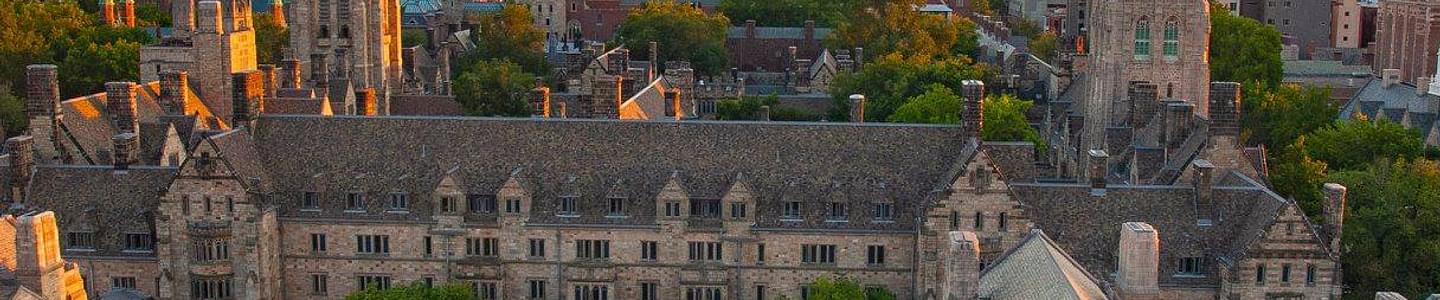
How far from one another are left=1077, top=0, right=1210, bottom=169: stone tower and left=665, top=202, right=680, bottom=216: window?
39530 mm

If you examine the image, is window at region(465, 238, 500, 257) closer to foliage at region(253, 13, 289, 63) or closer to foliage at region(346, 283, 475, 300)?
foliage at region(346, 283, 475, 300)

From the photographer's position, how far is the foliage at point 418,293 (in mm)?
72000

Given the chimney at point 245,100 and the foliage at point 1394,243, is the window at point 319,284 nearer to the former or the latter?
the chimney at point 245,100

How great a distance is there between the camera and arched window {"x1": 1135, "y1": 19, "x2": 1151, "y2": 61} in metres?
108

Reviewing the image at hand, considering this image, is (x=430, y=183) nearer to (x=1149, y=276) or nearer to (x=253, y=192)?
(x=253, y=192)

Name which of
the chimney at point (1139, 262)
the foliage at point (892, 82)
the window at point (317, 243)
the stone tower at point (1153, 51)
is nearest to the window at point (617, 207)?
the window at point (317, 243)

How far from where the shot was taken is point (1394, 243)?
77375 millimetres

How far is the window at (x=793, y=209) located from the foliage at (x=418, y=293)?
13358 mm

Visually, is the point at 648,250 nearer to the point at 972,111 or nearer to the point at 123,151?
the point at 972,111

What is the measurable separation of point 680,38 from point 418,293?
100 metres

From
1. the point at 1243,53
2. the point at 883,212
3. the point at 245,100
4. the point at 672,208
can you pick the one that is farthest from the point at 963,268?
the point at 1243,53

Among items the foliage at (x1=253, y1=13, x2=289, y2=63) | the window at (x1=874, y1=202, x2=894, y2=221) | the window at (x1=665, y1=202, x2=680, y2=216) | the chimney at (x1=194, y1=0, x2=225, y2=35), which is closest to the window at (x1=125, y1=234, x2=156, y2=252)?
the window at (x1=665, y1=202, x2=680, y2=216)

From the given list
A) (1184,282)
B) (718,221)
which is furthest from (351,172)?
(1184,282)

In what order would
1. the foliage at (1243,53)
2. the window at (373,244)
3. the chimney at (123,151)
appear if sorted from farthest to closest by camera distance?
the foliage at (1243,53)
the chimney at (123,151)
the window at (373,244)
